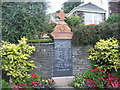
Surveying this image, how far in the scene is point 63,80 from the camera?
5656 mm

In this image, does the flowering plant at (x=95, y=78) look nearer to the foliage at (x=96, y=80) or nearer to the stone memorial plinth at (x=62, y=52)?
the foliage at (x=96, y=80)

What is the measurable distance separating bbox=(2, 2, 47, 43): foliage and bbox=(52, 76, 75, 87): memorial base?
2.03 meters

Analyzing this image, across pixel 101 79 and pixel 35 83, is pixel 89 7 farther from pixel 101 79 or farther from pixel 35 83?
pixel 35 83

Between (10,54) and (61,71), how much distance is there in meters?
1.99

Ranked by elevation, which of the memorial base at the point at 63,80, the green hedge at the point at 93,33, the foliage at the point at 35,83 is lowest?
the memorial base at the point at 63,80

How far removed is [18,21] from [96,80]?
3803mm

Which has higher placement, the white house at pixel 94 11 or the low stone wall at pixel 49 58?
the white house at pixel 94 11

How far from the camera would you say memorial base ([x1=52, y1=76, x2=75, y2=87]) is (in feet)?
18.2

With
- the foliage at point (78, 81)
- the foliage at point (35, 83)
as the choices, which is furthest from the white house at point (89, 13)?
the foliage at point (35, 83)

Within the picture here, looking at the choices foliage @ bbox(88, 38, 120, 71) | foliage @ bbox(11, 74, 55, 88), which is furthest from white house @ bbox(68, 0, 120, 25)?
foliage @ bbox(11, 74, 55, 88)

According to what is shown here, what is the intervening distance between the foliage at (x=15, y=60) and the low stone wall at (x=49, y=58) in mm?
448

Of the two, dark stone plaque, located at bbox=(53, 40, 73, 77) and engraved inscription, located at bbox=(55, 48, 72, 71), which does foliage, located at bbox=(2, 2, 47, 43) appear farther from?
engraved inscription, located at bbox=(55, 48, 72, 71)

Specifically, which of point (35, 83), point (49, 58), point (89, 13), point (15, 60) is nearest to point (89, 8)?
point (89, 13)

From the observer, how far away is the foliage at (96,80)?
5055mm
